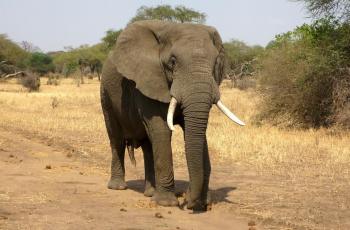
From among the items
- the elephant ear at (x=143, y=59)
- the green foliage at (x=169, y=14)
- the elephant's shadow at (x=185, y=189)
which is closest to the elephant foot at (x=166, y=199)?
the elephant's shadow at (x=185, y=189)

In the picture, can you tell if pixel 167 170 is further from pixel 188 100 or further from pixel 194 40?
pixel 194 40

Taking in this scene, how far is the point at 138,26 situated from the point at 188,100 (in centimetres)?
170

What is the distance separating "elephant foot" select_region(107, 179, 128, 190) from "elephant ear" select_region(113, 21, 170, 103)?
1901mm

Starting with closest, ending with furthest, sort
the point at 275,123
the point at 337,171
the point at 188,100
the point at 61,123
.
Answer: the point at 188,100, the point at 337,171, the point at 61,123, the point at 275,123

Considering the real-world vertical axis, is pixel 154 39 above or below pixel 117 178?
above

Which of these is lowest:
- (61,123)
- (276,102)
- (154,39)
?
(61,123)

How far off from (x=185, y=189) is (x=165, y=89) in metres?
2.04

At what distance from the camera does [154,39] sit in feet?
24.7

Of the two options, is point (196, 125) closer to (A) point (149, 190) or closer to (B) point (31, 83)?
(A) point (149, 190)

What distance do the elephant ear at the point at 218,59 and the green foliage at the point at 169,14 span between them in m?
40.5

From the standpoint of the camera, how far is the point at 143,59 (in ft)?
24.2

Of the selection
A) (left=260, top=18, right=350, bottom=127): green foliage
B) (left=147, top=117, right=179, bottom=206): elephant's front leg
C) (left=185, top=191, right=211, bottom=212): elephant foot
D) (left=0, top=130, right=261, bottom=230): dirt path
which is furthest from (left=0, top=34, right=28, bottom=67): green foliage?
(left=185, top=191, right=211, bottom=212): elephant foot

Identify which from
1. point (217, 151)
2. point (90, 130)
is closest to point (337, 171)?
point (217, 151)

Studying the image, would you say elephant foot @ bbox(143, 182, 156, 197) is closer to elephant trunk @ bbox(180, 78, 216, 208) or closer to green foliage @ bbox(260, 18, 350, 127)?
elephant trunk @ bbox(180, 78, 216, 208)
